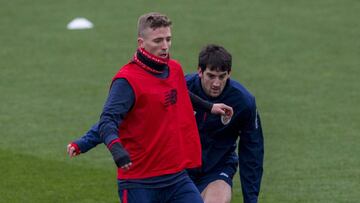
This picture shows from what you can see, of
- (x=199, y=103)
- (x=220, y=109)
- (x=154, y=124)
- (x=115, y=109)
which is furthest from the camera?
(x=199, y=103)

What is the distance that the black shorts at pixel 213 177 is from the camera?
915 cm

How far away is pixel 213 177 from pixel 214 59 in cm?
120

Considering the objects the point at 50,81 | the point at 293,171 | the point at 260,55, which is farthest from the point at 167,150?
the point at 260,55

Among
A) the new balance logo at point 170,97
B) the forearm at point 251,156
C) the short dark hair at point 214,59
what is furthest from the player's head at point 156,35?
the forearm at point 251,156

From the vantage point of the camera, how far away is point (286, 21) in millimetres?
20516

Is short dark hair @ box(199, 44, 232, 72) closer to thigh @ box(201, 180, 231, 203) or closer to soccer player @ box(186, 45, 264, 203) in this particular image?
soccer player @ box(186, 45, 264, 203)

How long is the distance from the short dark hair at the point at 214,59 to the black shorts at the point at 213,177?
1.07 m

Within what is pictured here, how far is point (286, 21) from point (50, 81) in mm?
6067

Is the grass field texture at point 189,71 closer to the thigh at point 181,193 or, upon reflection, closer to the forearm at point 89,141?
the forearm at point 89,141

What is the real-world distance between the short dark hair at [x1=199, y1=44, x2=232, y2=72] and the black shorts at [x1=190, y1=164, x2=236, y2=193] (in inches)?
42.0

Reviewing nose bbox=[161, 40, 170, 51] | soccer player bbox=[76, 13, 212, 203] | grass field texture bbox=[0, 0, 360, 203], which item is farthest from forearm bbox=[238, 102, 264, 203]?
grass field texture bbox=[0, 0, 360, 203]

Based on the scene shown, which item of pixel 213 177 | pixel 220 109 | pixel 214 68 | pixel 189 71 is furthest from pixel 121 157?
pixel 189 71

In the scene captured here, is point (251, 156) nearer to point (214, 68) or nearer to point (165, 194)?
point (214, 68)

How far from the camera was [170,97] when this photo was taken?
24.8 ft
